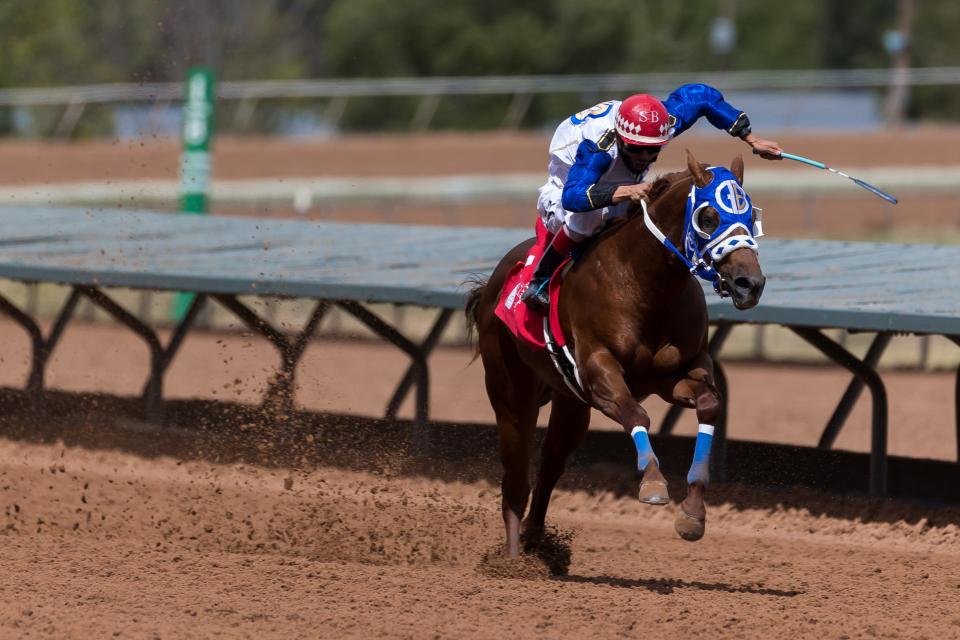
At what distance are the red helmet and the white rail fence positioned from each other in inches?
609

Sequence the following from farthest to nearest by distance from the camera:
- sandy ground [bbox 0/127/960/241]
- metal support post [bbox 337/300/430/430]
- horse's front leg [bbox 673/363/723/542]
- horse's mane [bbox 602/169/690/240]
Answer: sandy ground [bbox 0/127/960/241] < metal support post [bbox 337/300/430/430] < horse's mane [bbox 602/169/690/240] < horse's front leg [bbox 673/363/723/542]

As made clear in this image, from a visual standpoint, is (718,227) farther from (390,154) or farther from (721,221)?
(390,154)

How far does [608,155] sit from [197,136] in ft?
36.2

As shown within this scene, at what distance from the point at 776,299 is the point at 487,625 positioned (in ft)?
10.5

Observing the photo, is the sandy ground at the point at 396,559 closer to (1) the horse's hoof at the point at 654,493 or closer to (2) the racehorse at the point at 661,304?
(1) the horse's hoof at the point at 654,493

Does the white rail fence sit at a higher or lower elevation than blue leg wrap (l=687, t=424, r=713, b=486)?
higher

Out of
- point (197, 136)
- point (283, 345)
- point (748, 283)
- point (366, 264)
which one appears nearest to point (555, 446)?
point (748, 283)

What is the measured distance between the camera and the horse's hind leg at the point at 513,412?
24.7 feet

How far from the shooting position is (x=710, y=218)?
6.15 meters

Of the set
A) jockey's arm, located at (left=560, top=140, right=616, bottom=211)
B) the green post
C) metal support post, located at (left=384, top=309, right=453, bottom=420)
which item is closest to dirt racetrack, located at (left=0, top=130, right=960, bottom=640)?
metal support post, located at (left=384, top=309, right=453, bottom=420)

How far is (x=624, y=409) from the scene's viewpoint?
638cm

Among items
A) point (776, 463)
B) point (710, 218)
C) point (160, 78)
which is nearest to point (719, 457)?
point (776, 463)

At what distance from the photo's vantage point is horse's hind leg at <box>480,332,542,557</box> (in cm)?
753

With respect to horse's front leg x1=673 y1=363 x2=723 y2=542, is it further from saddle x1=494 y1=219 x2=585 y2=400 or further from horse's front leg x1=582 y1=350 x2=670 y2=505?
saddle x1=494 y1=219 x2=585 y2=400
